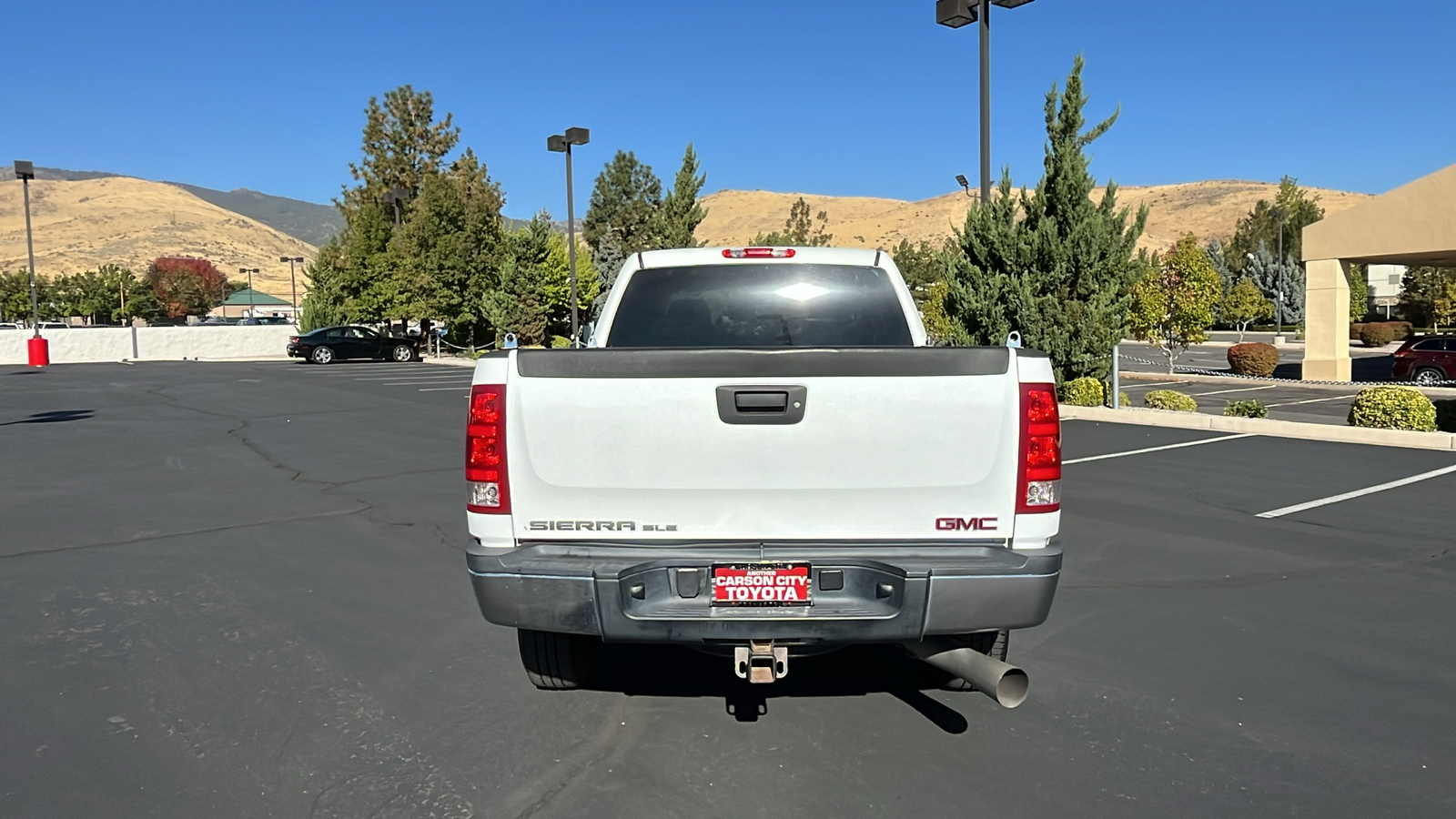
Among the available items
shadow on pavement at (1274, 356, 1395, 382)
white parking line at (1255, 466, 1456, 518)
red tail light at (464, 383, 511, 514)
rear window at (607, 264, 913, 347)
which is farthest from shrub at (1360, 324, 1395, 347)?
red tail light at (464, 383, 511, 514)

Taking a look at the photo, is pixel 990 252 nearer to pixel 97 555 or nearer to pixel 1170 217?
pixel 97 555

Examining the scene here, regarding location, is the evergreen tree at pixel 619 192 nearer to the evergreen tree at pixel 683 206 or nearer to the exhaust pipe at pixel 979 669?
the evergreen tree at pixel 683 206

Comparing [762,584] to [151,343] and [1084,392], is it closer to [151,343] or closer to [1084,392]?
[1084,392]

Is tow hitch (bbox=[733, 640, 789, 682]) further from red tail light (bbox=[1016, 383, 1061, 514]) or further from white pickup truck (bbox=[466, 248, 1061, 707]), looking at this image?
red tail light (bbox=[1016, 383, 1061, 514])

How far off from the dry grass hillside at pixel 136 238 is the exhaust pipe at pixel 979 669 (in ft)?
492

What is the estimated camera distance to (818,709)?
4539 mm

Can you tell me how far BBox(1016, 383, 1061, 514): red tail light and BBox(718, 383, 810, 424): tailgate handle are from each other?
80cm

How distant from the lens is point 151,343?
48250 millimetres

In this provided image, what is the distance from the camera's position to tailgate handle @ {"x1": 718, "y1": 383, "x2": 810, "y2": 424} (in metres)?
3.74

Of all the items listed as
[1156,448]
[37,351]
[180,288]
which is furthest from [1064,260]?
[180,288]

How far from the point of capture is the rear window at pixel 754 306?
18.8ft

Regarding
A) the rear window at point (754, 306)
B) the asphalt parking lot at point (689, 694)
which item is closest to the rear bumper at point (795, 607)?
the asphalt parking lot at point (689, 694)

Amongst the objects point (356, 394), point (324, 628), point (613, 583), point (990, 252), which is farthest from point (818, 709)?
point (356, 394)

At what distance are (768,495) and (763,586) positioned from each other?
32 centimetres
